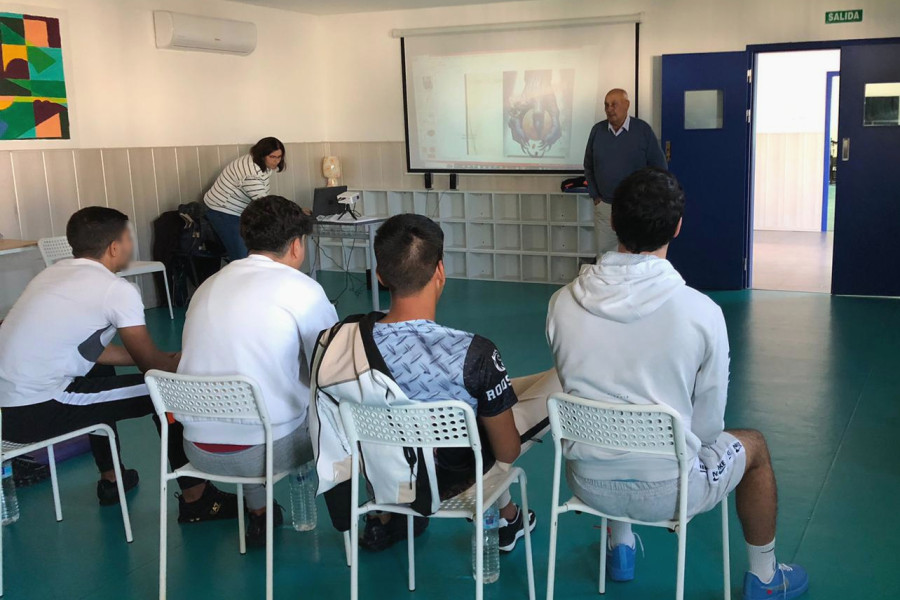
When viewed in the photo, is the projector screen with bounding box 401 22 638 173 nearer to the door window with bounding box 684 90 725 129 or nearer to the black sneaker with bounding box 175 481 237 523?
the door window with bounding box 684 90 725 129

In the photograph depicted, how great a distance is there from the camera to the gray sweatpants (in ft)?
8.62

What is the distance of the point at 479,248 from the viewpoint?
8469 millimetres

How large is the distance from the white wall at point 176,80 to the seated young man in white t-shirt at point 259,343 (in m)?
4.35

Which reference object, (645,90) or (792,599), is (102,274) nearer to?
(792,599)

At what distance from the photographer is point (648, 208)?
2.22m

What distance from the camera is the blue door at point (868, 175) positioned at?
6.57 metres

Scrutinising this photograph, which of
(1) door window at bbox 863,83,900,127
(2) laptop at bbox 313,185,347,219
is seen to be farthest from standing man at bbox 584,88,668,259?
(2) laptop at bbox 313,185,347,219

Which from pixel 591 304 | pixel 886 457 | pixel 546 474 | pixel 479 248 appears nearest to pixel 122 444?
pixel 546 474

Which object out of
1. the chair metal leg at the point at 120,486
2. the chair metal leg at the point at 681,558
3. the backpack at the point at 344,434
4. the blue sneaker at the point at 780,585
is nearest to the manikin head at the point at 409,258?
the backpack at the point at 344,434

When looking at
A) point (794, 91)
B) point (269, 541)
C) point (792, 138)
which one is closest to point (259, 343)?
point (269, 541)

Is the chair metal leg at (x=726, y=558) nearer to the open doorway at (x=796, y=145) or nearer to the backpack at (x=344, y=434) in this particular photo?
the backpack at (x=344, y=434)

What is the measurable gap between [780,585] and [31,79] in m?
5.92

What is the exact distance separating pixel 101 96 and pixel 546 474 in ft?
16.4

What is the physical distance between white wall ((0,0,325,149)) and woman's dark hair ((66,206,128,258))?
3.65 meters
